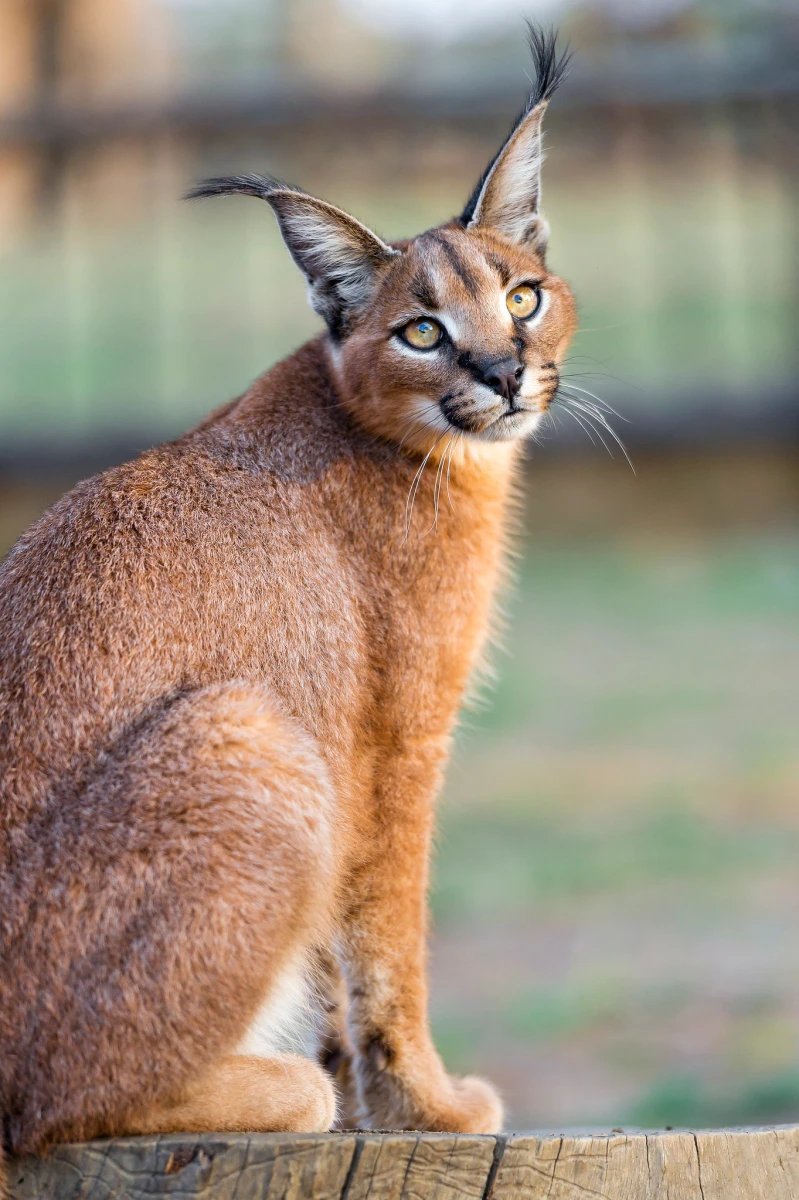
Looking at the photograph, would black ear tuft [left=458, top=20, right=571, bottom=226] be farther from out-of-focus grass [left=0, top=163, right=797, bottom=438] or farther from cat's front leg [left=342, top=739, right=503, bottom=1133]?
out-of-focus grass [left=0, top=163, right=797, bottom=438]

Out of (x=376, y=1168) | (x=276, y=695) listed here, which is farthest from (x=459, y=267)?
(x=376, y=1168)

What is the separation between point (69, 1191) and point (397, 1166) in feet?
2.91

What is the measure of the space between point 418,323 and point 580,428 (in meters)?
9.51

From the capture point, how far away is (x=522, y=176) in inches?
246

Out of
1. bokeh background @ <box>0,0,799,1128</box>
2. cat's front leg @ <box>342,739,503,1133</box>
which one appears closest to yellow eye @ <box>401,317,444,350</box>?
cat's front leg @ <box>342,739,503,1133</box>

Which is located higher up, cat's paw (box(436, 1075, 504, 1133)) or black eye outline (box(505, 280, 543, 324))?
black eye outline (box(505, 280, 543, 324))

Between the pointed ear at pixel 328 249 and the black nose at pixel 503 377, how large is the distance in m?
0.72

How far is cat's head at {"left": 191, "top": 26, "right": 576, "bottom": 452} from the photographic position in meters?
5.73

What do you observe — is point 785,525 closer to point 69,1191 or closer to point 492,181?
point 492,181

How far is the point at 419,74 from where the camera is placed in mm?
17531

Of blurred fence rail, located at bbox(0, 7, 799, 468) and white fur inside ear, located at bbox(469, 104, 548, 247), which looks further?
blurred fence rail, located at bbox(0, 7, 799, 468)

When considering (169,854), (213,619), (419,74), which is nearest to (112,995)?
(169,854)

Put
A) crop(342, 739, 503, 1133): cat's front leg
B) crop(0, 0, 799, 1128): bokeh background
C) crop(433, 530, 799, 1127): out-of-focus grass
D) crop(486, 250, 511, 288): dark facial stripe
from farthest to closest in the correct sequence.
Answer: crop(0, 0, 799, 1128): bokeh background < crop(433, 530, 799, 1127): out-of-focus grass < crop(486, 250, 511, 288): dark facial stripe < crop(342, 739, 503, 1133): cat's front leg

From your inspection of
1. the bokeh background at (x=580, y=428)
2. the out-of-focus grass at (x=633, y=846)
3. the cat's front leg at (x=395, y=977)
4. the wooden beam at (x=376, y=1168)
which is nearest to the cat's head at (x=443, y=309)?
the cat's front leg at (x=395, y=977)
